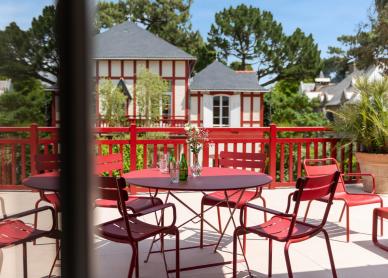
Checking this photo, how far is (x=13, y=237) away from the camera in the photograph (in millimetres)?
1137

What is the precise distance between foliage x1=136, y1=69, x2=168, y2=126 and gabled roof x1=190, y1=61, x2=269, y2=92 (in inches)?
104

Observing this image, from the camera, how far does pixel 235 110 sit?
22422 mm

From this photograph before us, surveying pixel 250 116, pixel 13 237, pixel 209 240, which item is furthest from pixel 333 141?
pixel 250 116

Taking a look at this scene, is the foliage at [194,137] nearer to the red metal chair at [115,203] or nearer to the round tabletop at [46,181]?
the red metal chair at [115,203]

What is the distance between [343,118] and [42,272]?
235 inches

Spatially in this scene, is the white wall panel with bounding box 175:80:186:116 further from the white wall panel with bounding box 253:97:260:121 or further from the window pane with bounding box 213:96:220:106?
the white wall panel with bounding box 253:97:260:121

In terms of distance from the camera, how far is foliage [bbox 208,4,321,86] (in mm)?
31359

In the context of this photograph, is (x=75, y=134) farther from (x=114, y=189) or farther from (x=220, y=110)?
(x=220, y=110)

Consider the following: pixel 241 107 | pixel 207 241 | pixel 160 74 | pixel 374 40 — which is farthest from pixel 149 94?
pixel 207 241

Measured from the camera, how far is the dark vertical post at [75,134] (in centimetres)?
67

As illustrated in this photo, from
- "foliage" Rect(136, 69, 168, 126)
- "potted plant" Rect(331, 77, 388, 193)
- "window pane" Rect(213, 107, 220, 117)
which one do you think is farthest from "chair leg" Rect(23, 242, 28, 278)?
"window pane" Rect(213, 107, 220, 117)

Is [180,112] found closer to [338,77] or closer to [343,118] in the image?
[343,118]

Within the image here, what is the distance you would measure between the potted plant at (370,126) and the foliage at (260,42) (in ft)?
85.6

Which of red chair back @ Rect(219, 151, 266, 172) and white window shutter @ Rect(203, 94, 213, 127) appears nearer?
red chair back @ Rect(219, 151, 266, 172)
